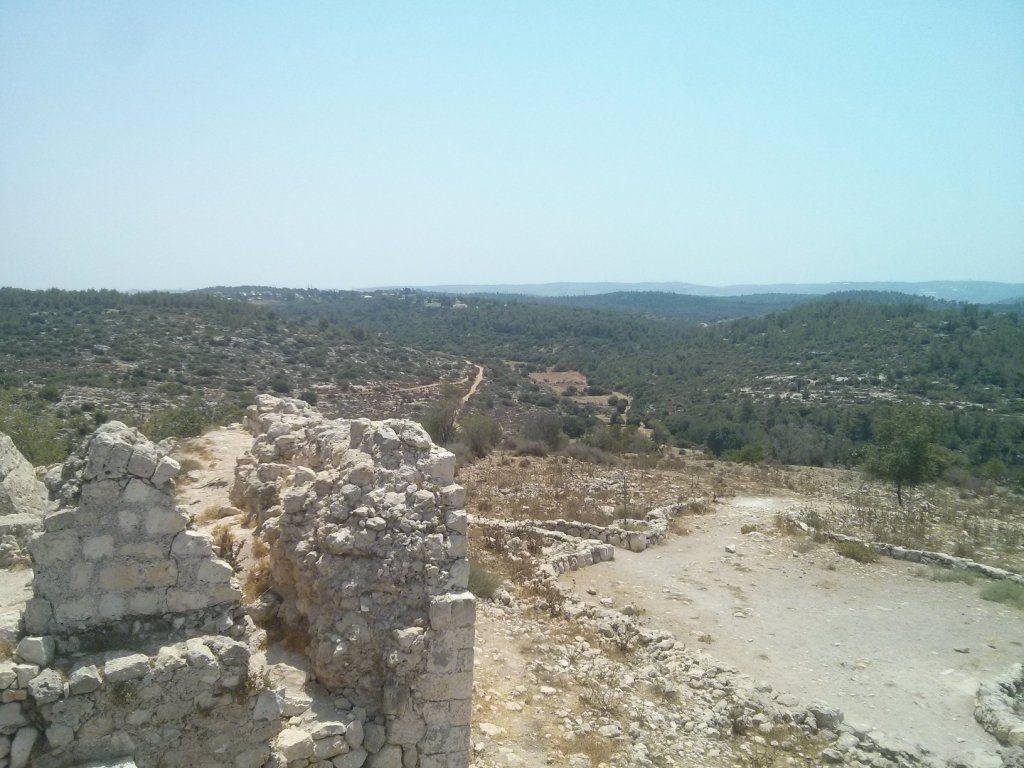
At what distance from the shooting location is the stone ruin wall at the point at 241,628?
4238 mm

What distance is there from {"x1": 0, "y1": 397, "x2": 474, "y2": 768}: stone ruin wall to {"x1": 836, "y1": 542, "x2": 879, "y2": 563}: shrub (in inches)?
452

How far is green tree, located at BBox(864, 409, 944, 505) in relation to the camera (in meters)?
18.1

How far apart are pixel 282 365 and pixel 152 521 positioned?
36872mm

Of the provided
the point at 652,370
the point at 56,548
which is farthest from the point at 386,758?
the point at 652,370

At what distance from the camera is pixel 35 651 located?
165 inches

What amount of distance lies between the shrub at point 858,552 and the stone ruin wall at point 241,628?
11.5m

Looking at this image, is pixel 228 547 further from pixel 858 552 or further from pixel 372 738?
pixel 858 552

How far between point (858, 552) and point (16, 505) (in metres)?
15.0

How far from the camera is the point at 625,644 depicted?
30.8 ft

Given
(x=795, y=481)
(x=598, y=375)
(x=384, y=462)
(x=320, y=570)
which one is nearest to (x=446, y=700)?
(x=320, y=570)

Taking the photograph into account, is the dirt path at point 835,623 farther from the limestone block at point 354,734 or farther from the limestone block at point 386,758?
the limestone block at point 354,734

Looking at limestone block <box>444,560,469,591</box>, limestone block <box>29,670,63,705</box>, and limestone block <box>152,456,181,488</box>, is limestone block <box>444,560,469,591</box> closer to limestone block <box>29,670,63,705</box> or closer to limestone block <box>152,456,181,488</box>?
limestone block <box>152,456,181,488</box>

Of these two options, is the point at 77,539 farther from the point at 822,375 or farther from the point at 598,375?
the point at 598,375

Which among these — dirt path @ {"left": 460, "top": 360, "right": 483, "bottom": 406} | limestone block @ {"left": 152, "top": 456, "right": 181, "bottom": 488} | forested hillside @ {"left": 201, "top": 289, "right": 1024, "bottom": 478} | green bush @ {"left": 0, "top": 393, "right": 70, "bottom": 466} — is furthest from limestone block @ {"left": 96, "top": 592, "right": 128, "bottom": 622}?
dirt path @ {"left": 460, "top": 360, "right": 483, "bottom": 406}
